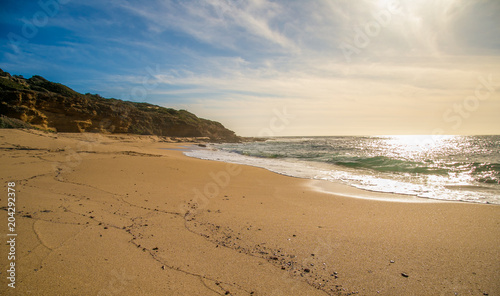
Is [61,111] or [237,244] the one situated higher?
[61,111]

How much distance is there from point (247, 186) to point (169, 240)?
419 centimetres

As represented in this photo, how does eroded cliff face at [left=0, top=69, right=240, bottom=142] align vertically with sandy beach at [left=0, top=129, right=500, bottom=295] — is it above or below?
above

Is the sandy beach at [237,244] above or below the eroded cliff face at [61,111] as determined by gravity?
below

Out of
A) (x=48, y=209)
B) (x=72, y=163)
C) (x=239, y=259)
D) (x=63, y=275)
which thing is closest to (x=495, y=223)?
(x=239, y=259)

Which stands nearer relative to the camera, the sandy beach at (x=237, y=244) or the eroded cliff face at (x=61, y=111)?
the sandy beach at (x=237, y=244)

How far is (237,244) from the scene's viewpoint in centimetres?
312

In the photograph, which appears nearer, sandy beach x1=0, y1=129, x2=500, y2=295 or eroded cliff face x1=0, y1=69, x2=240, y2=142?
sandy beach x1=0, y1=129, x2=500, y2=295

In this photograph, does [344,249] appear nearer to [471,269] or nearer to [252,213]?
[471,269]

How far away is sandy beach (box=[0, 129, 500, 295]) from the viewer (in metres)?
2.27

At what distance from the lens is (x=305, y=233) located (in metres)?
3.54

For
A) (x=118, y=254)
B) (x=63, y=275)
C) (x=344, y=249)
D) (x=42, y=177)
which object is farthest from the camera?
(x=42, y=177)

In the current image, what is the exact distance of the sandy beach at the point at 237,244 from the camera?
227 cm

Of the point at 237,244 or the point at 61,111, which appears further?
the point at 61,111

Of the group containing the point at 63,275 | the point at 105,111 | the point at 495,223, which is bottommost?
the point at 63,275
